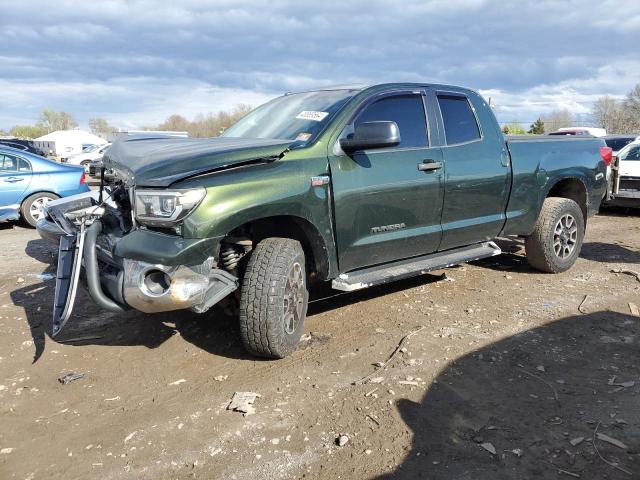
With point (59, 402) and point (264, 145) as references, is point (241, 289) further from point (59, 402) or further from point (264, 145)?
point (59, 402)

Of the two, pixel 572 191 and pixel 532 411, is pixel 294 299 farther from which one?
pixel 572 191

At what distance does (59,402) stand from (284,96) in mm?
3266

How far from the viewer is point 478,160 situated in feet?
16.4

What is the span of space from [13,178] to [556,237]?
851cm

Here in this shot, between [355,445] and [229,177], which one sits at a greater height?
[229,177]

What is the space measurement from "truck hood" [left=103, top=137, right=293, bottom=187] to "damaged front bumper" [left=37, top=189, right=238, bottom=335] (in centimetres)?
35

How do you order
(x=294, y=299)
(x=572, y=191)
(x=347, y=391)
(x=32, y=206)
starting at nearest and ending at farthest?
(x=347, y=391)
(x=294, y=299)
(x=572, y=191)
(x=32, y=206)

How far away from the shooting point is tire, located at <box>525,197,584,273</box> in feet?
18.9

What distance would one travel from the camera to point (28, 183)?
9.37 m

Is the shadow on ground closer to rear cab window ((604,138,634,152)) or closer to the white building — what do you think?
rear cab window ((604,138,634,152))

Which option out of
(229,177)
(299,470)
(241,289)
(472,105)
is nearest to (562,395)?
(299,470)

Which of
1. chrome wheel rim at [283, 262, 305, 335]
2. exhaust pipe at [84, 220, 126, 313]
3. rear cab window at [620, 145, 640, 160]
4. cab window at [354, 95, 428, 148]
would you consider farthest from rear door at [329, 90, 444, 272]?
rear cab window at [620, 145, 640, 160]

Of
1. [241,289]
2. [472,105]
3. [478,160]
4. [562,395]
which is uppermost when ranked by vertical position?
[472,105]

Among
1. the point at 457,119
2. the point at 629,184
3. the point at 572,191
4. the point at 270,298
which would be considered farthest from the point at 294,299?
the point at 629,184
